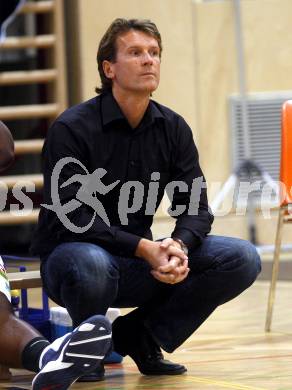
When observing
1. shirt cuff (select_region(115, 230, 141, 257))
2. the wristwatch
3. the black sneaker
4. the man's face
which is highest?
the man's face

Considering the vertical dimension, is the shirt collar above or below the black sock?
above

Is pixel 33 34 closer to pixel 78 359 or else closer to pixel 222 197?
pixel 222 197

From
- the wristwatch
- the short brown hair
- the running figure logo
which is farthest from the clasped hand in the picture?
the short brown hair

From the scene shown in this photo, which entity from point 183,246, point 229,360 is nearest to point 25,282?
point 183,246

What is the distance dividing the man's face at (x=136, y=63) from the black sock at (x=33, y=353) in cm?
86

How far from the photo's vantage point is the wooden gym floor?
8.74 ft

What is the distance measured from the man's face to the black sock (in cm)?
86

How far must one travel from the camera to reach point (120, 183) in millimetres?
2896

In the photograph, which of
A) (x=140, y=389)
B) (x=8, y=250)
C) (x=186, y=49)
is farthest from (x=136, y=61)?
(x=8, y=250)

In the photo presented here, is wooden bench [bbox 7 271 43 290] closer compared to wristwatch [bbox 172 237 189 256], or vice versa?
wristwatch [bbox 172 237 189 256]

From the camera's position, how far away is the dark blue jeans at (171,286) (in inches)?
107

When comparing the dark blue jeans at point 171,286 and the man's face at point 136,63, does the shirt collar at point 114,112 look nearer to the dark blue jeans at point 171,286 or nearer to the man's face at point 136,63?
the man's face at point 136,63

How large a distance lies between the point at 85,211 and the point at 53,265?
18 cm

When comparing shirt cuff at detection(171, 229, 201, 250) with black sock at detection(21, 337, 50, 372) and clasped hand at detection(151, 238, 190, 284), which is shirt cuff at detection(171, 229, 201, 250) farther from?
black sock at detection(21, 337, 50, 372)
